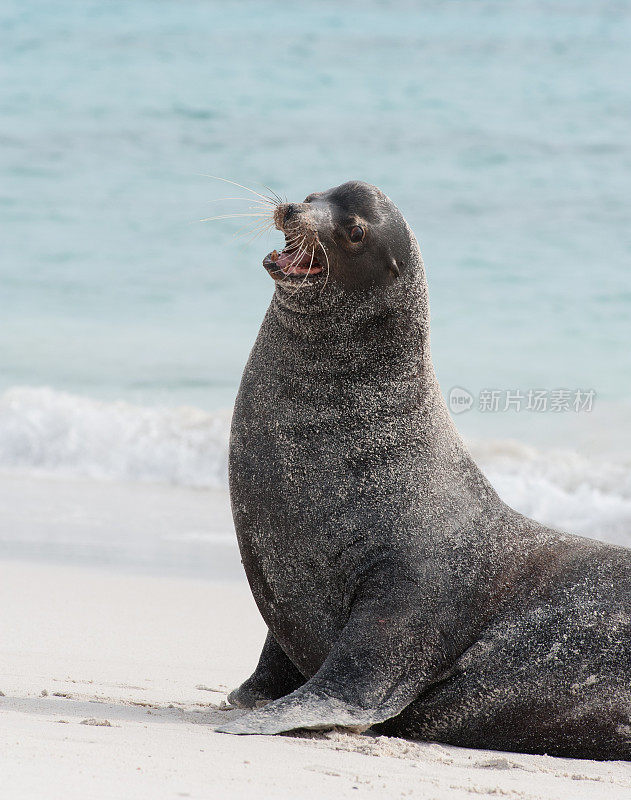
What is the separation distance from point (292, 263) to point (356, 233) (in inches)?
9.5

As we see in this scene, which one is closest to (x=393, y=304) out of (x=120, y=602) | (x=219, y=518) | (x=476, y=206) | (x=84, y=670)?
(x=84, y=670)

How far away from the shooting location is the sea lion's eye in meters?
3.85

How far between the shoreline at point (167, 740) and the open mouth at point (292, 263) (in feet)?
4.88

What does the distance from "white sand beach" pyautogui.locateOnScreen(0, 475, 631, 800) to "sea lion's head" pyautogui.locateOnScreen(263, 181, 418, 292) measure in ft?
4.88

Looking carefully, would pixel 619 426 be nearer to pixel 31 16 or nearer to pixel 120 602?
pixel 120 602

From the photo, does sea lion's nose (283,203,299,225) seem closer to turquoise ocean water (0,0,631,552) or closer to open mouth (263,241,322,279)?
open mouth (263,241,322,279)

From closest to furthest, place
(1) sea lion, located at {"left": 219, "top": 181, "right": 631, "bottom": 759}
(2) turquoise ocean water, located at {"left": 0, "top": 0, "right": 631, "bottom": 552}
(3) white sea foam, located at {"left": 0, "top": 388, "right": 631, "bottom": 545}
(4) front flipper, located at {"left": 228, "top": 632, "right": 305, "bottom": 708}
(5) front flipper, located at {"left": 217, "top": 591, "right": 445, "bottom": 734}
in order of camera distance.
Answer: (5) front flipper, located at {"left": 217, "top": 591, "right": 445, "bottom": 734}
(1) sea lion, located at {"left": 219, "top": 181, "right": 631, "bottom": 759}
(4) front flipper, located at {"left": 228, "top": 632, "right": 305, "bottom": 708}
(3) white sea foam, located at {"left": 0, "top": 388, "right": 631, "bottom": 545}
(2) turquoise ocean water, located at {"left": 0, "top": 0, "right": 631, "bottom": 552}

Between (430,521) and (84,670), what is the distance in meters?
1.69

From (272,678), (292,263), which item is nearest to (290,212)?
(292,263)

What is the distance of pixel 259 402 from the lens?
156 inches

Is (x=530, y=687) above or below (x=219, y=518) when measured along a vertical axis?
below

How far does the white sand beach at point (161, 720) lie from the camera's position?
2631 millimetres

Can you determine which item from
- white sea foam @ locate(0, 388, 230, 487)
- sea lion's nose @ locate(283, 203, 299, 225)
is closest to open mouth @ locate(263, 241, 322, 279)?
sea lion's nose @ locate(283, 203, 299, 225)

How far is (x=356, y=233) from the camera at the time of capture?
12.6 ft
